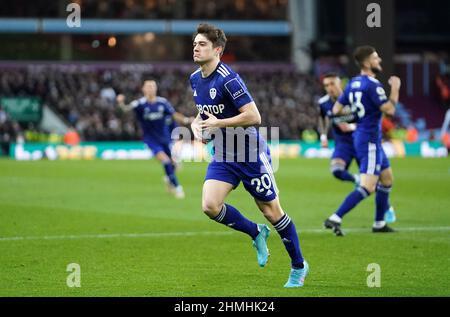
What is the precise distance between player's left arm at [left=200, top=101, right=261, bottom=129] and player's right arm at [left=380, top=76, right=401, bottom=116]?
4263 mm

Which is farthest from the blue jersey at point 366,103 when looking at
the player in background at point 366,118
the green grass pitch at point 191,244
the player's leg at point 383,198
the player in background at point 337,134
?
the player in background at point 337,134

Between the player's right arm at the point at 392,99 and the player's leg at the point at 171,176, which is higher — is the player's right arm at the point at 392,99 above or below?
above

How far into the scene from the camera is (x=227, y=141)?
389 inches

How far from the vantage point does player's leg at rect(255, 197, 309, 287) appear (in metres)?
9.60

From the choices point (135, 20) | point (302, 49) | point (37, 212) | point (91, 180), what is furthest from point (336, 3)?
point (37, 212)

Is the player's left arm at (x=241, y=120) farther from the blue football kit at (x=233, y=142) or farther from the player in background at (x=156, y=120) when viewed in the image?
the player in background at (x=156, y=120)

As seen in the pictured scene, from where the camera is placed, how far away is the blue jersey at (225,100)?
9594mm

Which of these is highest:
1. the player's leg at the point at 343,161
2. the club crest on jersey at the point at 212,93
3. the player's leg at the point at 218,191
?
the club crest on jersey at the point at 212,93

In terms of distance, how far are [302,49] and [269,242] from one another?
42.2 meters

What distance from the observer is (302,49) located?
5500cm

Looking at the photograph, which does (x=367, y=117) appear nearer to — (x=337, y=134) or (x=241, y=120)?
(x=337, y=134)

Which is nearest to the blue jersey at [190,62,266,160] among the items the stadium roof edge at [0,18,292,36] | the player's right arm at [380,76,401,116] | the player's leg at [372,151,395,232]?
the player's right arm at [380,76,401,116]

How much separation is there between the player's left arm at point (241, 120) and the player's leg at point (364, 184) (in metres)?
4.79

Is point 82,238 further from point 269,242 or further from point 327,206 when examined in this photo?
point 327,206
